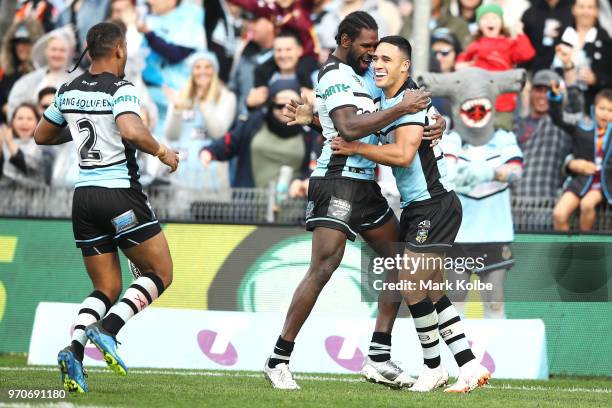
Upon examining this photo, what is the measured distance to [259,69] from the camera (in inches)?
575

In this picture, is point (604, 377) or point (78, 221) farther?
point (604, 377)

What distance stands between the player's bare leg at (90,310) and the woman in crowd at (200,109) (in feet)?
19.6

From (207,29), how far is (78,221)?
751 cm

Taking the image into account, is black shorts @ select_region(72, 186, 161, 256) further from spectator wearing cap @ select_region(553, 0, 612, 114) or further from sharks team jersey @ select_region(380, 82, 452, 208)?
spectator wearing cap @ select_region(553, 0, 612, 114)

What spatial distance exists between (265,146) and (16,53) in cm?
424

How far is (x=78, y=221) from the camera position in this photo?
8.20m

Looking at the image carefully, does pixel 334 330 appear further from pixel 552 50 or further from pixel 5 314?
pixel 552 50

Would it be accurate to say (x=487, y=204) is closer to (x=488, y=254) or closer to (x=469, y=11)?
(x=488, y=254)

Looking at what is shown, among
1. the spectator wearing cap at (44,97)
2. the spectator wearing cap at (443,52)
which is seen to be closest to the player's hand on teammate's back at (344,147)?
the spectator wearing cap at (443,52)

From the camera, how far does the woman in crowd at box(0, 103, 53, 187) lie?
14102 mm

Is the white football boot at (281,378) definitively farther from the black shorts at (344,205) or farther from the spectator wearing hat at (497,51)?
the spectator wearing hat at (497,51)

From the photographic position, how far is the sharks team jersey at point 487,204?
37.0ft

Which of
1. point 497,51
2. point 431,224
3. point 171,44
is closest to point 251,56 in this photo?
point 171,44

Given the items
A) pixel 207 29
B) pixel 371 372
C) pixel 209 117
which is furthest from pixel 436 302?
pixel 207 29
